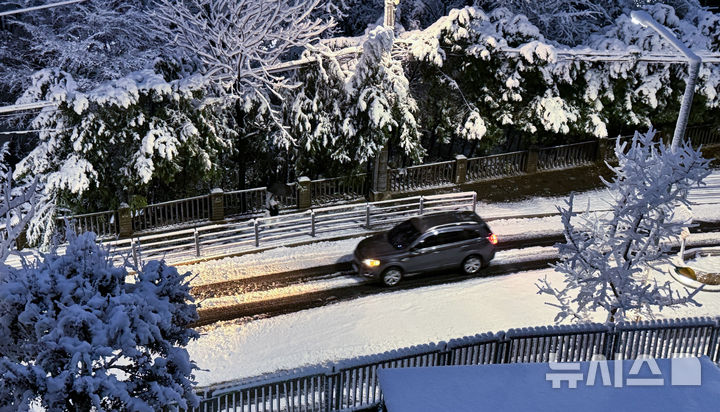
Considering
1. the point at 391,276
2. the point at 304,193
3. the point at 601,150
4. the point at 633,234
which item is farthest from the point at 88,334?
the point at 601,150

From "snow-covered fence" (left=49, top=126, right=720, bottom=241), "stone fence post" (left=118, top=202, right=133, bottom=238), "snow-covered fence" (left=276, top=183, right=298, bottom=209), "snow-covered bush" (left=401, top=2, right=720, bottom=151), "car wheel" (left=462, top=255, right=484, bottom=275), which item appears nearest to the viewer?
"car wheel" (left=462, top=255, right=484, bottom=275)

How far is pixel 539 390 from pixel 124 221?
15384 mm

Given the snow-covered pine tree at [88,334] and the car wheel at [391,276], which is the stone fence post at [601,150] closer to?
the car wheel at [391,276]

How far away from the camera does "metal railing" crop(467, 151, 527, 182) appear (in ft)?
86.5

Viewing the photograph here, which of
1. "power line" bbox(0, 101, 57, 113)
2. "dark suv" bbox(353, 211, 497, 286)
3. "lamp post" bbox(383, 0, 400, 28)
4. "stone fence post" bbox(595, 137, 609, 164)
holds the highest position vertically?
"lamp post" bbox(383, 0, 400, 28)

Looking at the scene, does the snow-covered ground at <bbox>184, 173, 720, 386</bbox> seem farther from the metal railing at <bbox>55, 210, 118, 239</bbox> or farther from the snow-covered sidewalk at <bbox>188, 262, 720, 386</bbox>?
the metal railing at <bbox>55, 210, 118, 239</bbox>

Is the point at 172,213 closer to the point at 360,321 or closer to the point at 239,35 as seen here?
the point at 239,35

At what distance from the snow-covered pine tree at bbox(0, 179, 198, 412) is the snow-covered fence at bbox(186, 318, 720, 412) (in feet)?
7.04

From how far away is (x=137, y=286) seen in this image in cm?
976

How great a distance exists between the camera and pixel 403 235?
19688mm

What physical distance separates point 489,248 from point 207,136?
9.45m

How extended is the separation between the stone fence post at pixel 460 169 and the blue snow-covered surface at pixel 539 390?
15720 millimetres

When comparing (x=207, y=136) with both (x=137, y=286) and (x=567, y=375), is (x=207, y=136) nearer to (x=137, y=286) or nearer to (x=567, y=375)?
(x=137, y=286)

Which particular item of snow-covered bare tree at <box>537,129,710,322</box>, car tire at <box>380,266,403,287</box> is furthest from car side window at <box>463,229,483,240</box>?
snow-covered bare tree at <box>537,129,710,322</box>
